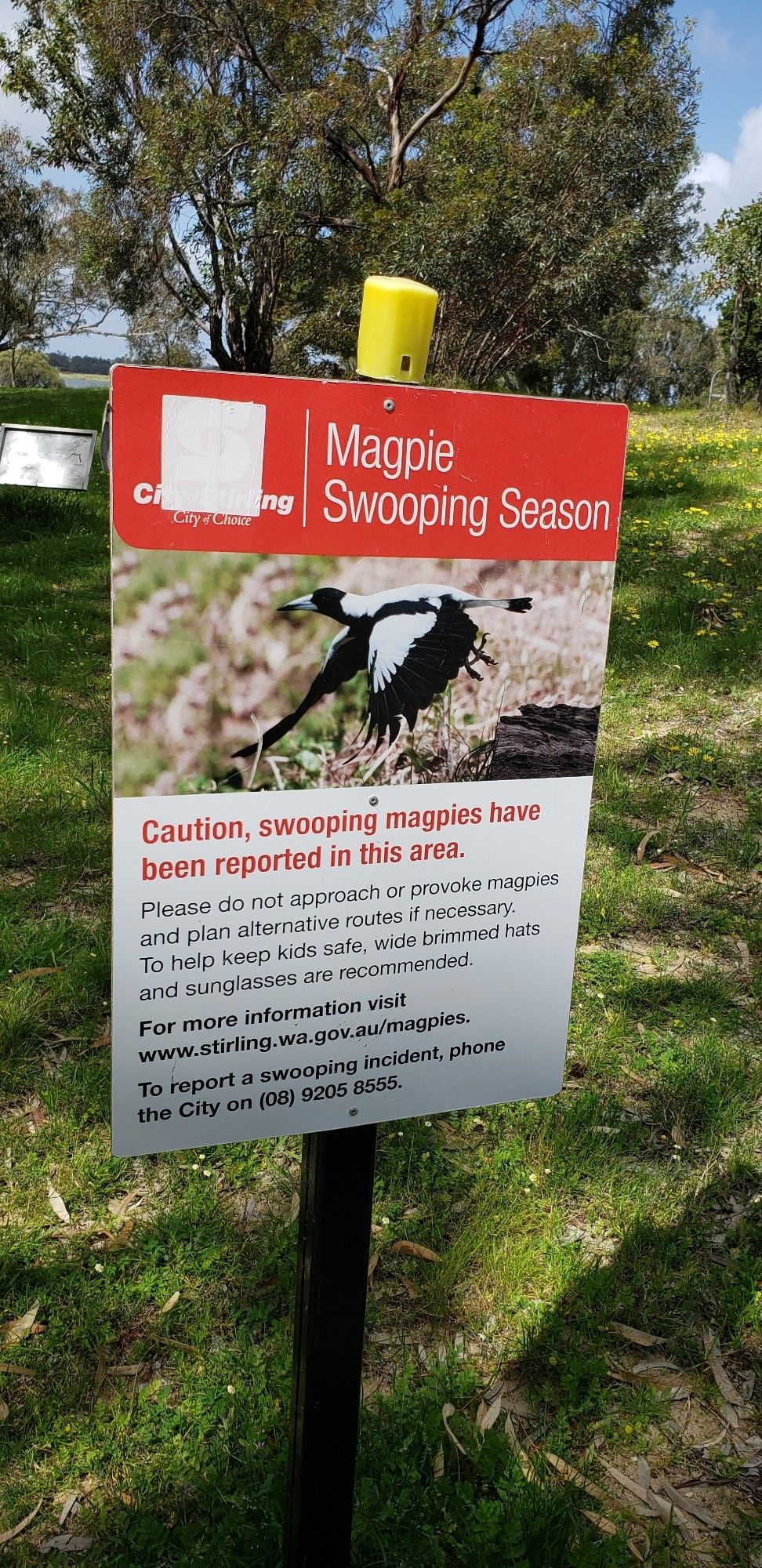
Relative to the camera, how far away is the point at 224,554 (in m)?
1.34

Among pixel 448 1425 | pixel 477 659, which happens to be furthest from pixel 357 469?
pixel 448 1425

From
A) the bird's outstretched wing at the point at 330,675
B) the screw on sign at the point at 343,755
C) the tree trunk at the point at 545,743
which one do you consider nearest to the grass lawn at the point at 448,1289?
the screw on sign at the point at 343,755

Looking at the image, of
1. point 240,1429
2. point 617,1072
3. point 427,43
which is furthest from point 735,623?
point 427,43

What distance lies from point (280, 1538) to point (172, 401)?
1.91 m

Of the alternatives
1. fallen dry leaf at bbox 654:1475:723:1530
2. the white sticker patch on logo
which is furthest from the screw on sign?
fallen dry leaf at bbox 654:1475:723:1530

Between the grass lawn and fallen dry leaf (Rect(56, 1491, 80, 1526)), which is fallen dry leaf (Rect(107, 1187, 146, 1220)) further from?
fallen dry leaf (Rect(56, 1491, 80, 1526))

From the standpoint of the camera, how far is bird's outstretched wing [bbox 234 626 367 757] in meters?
1.42

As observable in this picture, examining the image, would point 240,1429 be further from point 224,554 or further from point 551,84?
point 551,84

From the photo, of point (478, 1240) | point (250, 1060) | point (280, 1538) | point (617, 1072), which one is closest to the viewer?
point (250, 1060)

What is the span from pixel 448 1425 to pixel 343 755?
1516 mm

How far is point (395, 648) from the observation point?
1457 millimetres

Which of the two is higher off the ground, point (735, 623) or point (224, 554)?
point (224, 554)

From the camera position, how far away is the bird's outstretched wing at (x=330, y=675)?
142 centimetres

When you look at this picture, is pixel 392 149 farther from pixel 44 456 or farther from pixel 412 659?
pixel 412 659
